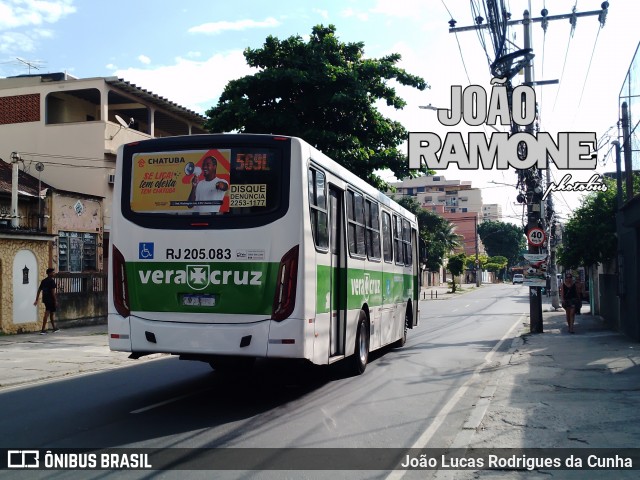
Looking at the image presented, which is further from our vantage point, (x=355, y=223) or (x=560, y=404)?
(x=355, y=223)

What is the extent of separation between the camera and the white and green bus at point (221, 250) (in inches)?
315

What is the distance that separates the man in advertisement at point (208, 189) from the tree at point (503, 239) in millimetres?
117221

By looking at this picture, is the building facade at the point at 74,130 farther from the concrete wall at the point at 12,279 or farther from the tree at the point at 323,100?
the tree at the point at 323,100

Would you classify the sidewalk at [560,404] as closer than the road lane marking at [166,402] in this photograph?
Yes

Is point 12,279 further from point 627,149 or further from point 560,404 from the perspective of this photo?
point 627,149

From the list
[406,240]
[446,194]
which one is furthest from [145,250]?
[446,194]

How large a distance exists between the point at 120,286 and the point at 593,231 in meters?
16.4

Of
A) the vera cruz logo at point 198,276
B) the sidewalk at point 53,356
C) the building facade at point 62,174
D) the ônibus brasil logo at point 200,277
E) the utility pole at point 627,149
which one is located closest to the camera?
the ônibus brasil logo at point 200,277

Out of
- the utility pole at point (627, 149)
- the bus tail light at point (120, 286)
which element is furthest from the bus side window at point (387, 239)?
the utility pole at point (627, 149)

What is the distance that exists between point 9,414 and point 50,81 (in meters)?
26.0

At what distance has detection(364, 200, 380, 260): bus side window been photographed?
11719mm

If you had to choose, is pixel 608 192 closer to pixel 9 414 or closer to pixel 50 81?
pixel 9 414

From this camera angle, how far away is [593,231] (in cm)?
2059

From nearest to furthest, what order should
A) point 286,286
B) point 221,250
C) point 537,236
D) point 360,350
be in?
point 286,286 → point 221,250 → point 360,350 → point 537,236
